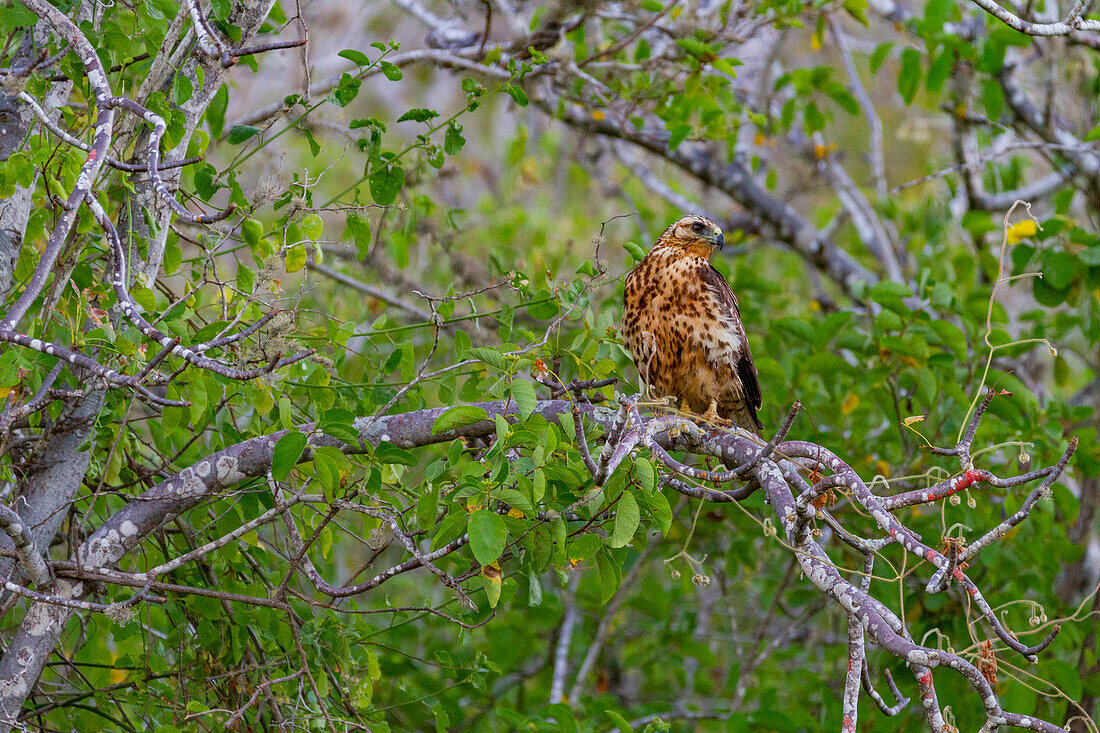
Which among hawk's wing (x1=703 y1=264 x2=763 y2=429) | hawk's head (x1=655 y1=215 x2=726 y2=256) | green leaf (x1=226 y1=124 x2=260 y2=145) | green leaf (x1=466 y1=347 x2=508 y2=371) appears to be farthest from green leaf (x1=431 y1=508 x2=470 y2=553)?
hawk's head (x1=655 y1=215 x2=726 y2=256)

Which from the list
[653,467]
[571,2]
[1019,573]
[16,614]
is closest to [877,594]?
[1019,573]

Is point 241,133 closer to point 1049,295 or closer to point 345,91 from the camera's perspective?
point 345,91

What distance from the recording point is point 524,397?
2250 mm

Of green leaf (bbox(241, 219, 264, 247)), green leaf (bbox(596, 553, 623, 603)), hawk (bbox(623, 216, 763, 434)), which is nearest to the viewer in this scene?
green leaf (bbox(596, 553, 623, 603))

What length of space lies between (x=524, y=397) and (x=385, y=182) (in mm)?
1078

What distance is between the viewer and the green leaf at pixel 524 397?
222 centimetres

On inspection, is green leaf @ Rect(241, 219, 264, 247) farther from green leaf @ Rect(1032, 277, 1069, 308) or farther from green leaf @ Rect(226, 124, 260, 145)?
green leaf @ Rect(1032, 277, 1069, 308)

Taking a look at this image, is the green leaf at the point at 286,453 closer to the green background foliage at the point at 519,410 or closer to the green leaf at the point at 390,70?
the green background foliage at the point at 519,410

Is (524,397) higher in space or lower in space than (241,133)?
lower

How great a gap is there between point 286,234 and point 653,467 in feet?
3.66

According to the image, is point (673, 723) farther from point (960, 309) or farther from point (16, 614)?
point (16, 614)

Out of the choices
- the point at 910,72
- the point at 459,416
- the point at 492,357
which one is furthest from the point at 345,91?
the point at 910,72

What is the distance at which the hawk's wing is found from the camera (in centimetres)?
371

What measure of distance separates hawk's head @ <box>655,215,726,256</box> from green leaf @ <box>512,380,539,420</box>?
1.79 meters
